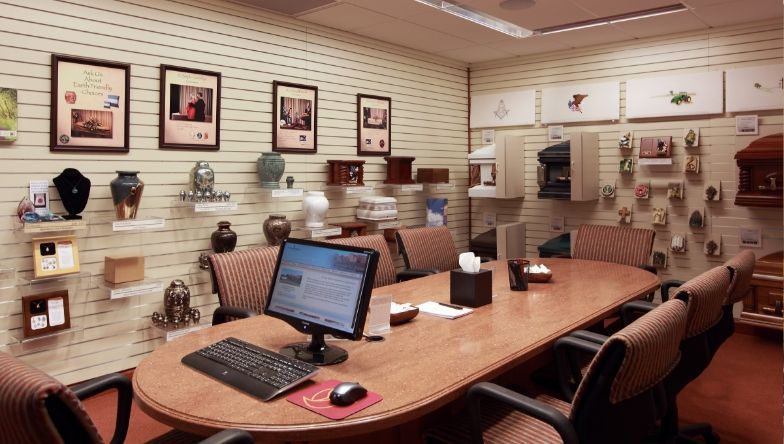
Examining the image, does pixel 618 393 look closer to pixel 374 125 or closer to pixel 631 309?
pixel 631 309

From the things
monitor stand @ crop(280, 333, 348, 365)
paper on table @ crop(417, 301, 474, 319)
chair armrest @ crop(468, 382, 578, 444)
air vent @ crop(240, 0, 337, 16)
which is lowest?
chair armrest @ crop(468, 382, 578, 444)

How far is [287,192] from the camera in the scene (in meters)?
4.45

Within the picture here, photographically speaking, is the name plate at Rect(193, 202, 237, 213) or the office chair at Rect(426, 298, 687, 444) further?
the name plate at Rect(193, 202, 237, 213)

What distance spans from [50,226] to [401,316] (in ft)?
7.14

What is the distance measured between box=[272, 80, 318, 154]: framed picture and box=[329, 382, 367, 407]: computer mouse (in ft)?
10.9

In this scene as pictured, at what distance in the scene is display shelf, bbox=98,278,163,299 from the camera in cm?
350

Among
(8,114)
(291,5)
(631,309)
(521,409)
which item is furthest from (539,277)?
(8,114)

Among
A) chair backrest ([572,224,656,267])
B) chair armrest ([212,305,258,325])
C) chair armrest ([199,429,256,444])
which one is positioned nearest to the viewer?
chair armrest ([199,429,256,444])

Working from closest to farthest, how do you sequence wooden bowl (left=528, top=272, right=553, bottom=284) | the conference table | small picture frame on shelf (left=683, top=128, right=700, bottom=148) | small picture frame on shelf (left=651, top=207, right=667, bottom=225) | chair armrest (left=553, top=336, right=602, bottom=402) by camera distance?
the conference table
chair armrest (left=553, top=336, right=602, bottom=402)
wooden bowl (left=528, top=272, right=553, bottom=284)
small picture frame on shelf (left=683, top=128, right=700, bottom=148)
small picture frame on shelf (left=651, top=207, right=667, bottom=225)

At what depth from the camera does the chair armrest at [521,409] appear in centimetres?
158

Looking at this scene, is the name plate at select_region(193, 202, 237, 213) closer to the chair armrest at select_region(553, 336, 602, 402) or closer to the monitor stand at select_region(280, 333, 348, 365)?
the monitor stand at select_region(280, 333, 348, 365)

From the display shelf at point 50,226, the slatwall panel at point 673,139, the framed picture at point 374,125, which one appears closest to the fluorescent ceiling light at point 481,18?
the slatwall panel at point 673,139

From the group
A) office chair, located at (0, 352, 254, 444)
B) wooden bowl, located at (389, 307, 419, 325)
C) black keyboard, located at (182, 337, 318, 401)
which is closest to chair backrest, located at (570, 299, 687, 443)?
black keyboard, located at (182, 337, 318, 401)

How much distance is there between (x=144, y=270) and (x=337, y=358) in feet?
8.02
